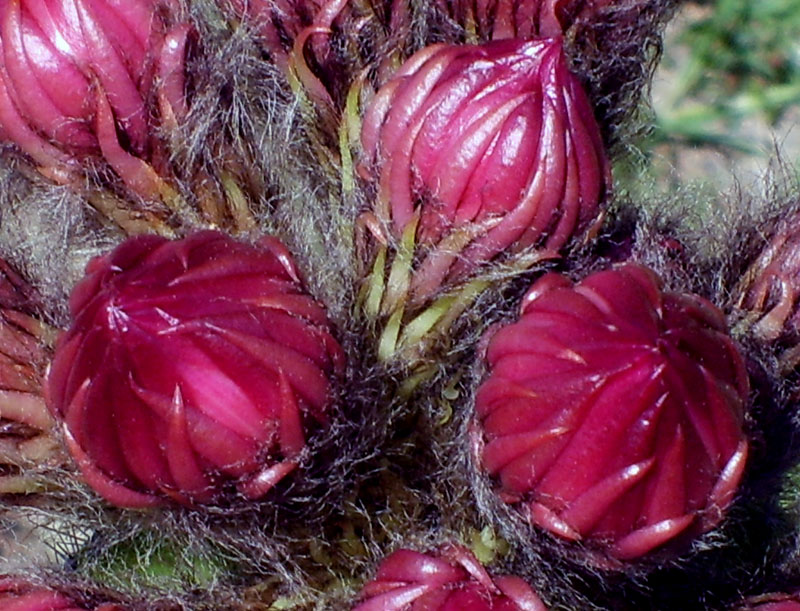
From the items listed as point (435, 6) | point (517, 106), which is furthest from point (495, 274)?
point (435, 6)

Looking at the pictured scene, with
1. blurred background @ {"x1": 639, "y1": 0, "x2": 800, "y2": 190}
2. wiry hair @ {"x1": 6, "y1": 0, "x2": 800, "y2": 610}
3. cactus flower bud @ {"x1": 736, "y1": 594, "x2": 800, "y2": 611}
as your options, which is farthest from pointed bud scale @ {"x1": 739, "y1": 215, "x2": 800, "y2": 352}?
blurred background @ {"x1": 639, "y1": 0, "x2": 800, "y2": 190}

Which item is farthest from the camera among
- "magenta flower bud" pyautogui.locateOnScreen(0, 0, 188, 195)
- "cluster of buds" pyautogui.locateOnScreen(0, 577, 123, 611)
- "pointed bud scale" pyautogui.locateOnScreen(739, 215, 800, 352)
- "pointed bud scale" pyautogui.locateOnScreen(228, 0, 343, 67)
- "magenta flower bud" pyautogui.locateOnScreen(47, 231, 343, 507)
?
"pointed bud scale" pyautogui.locateOnScreen(228, 0, 343, 67)

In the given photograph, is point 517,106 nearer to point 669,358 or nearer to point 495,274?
point 495,274

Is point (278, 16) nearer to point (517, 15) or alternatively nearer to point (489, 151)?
point (517, 15)

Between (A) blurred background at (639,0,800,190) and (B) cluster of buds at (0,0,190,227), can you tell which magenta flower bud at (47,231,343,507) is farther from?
(A) blurred background at (639,0,800,190)

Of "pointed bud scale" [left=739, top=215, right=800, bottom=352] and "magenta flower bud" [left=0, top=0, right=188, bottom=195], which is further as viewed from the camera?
"pointed bud scale" [left=739, top=215, right=800, bottom=352]

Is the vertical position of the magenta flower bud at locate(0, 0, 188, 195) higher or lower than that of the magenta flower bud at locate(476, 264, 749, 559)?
higher

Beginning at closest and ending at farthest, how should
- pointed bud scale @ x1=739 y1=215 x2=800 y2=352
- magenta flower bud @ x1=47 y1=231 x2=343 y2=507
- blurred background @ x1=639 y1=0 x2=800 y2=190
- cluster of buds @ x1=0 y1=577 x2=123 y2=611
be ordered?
magenta flower bud @ x1=47 y1=231 x2=343 y2=507 → cluster of buds @ x1=0 y1=577 x2=123 y2=611 → pointed bud scale @ x1=739 y1=215 x2=800 y2=352 → blurred background @ x1=639 y1=0 x2=800 y2=190
